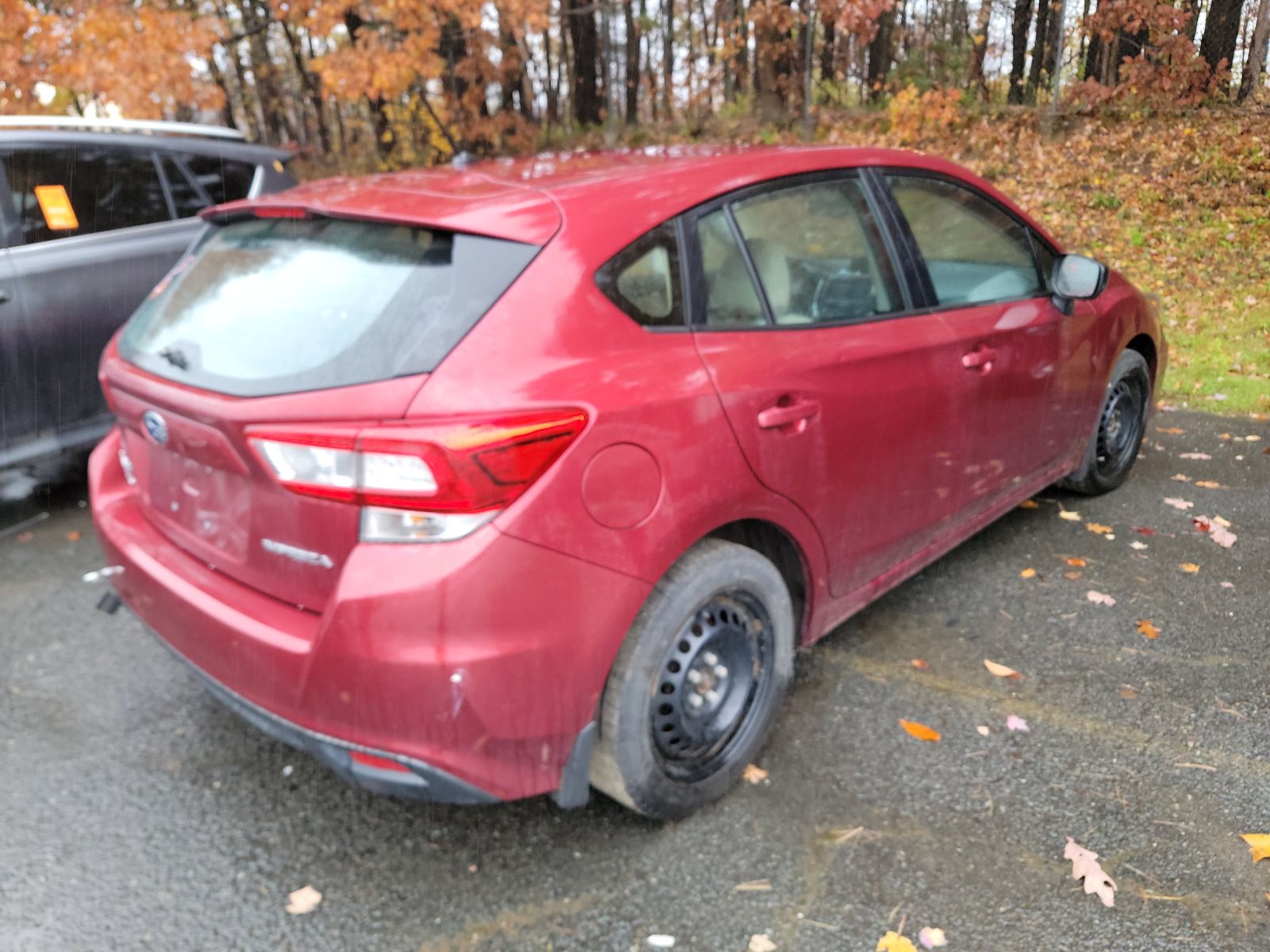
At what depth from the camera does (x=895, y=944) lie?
2174 mm

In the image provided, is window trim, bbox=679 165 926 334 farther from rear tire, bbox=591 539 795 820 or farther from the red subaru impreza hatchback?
rear tire, bbox=591 539 795 820

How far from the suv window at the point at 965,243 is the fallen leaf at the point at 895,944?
196 cm

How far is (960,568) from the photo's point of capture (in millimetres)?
4031

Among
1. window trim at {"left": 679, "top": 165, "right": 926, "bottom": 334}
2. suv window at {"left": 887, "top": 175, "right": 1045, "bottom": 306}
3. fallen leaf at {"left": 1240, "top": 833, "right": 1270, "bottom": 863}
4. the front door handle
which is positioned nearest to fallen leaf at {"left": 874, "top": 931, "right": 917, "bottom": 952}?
fallen leaf at {"left": 1240, "top": 833, "right": 1270, "bottom": 863}

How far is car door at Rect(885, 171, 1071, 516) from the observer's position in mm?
3236

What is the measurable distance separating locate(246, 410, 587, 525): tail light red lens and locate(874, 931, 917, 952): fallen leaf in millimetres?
1313

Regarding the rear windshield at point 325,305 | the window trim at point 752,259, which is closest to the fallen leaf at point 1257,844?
the window trim at point 752,259

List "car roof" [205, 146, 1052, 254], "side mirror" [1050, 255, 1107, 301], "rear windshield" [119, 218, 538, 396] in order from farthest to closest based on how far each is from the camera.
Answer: "side mirror" [1050, 255, 1107, 301], "car roof" [205, 146, 1052, 254], "rear windshield" [119, 218, 538, 396]

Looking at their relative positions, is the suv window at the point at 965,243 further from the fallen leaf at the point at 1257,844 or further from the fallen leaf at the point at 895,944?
the fallen leaf at the point at 895,944

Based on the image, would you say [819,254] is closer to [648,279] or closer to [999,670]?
[648,279]

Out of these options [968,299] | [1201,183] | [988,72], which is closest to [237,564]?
[968,299]

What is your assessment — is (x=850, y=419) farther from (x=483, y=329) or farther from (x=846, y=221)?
(x=483, y=329)

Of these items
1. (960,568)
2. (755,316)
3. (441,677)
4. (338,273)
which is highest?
(338,273)

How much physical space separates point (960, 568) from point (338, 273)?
285 centimetres
